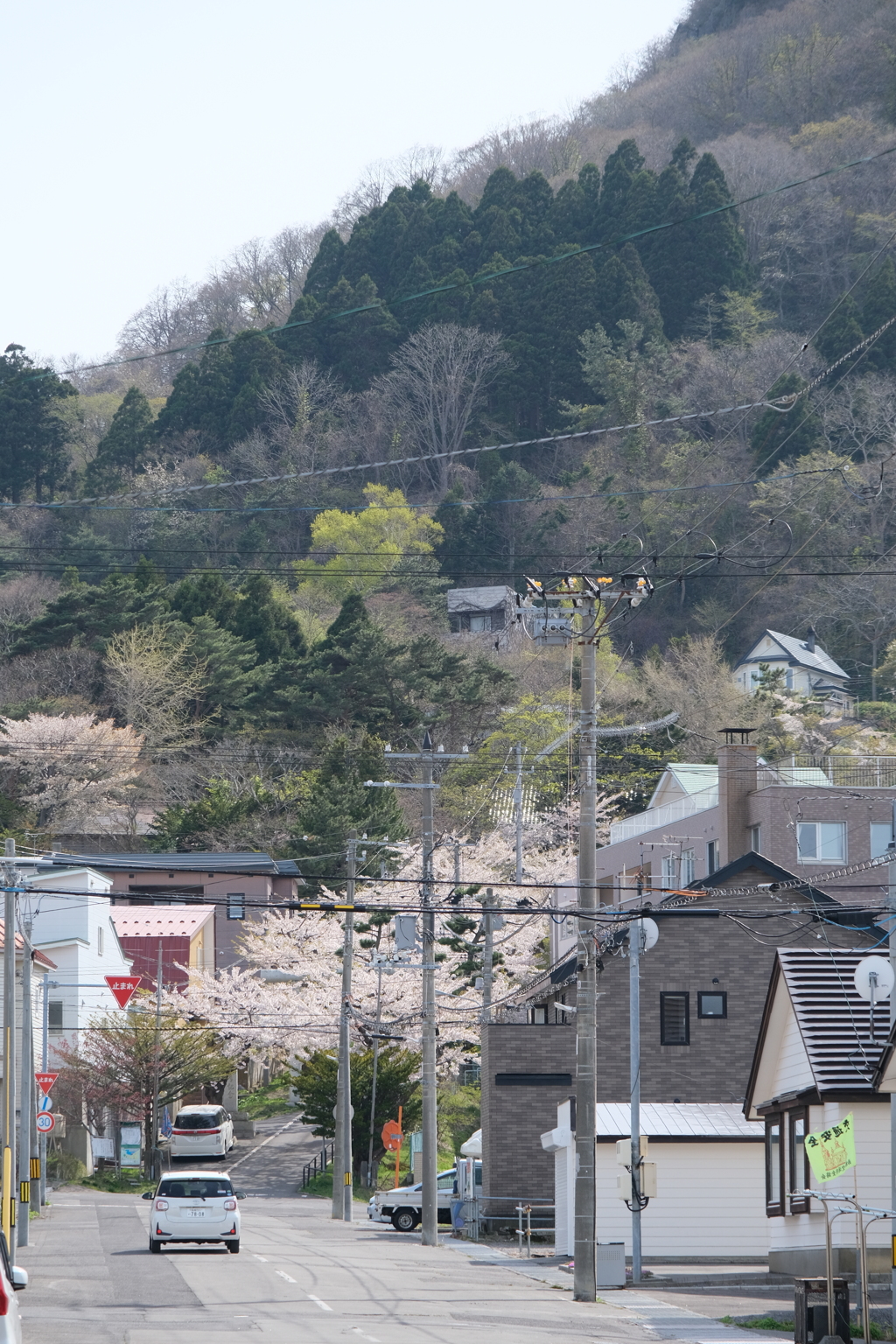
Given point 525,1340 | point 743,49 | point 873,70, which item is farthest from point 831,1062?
point 743,49

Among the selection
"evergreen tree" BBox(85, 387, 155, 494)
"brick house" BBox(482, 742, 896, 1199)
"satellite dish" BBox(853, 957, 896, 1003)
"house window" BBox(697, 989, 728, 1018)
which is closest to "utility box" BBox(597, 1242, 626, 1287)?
"satellite dish" BBox(853, 957, 896, 1003)

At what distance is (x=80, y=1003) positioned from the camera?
5709 centimetres

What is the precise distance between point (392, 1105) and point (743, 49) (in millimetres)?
138807

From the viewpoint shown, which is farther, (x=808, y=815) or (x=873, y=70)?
(x=873, y=70)

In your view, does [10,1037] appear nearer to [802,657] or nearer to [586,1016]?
[586,1016]

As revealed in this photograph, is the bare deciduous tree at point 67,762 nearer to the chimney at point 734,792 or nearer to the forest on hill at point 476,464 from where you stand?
the forest on hill at point 476,464

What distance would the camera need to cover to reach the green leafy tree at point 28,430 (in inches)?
4628

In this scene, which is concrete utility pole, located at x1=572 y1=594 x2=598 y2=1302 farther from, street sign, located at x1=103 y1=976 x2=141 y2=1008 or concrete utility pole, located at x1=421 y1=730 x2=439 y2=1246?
street sign, located at x1=103 y1=976 x2=141 y2=1008

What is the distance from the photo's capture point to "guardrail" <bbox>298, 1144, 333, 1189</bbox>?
52156mm

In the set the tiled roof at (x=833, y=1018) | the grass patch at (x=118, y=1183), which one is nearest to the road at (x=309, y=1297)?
the tiled roof at (x=833, y=1018)

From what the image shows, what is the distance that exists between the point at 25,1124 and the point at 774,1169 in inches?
666

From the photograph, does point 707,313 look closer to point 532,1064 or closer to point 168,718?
point 168,718

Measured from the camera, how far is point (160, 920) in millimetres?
68188

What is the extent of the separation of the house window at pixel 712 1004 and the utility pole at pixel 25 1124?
46.3 feet
